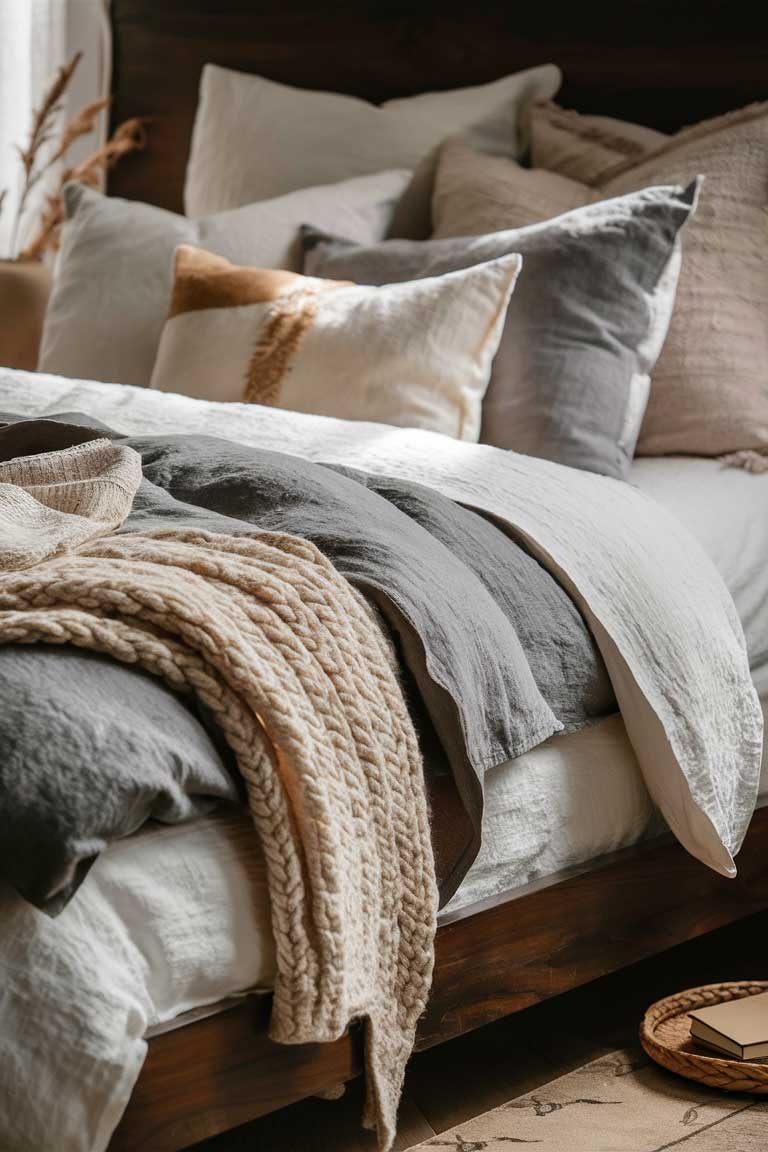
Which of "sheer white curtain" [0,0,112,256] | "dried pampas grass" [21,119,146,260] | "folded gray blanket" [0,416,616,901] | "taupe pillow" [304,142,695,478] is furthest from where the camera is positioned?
"sheer white curtain" [0,0,112,256]

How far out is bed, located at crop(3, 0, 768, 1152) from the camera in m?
0.91

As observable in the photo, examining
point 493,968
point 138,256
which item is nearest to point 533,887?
point 493,968

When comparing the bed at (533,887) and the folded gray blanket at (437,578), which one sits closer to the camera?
the bed at (533,887)

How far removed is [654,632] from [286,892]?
60 cm

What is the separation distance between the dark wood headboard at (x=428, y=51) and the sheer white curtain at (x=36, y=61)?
39 centimetres

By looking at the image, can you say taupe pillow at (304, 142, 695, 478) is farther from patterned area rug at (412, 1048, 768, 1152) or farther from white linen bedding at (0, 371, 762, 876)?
patterned area rug at (412, 1048, 768, 1152)

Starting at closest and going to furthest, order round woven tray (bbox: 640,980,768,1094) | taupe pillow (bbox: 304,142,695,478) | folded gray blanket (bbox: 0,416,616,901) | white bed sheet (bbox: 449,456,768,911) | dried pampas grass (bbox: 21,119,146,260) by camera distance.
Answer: folded gray blanket (bbox: 0,416,616,901)
white bed sheet (bbox: 449,456,768,911)
round woven tray (bbox: 640,980,768,1094)
taupe pillow (bbox: 304,142,695,478)
dried pampas grass (bbox: 21,119,146,260)

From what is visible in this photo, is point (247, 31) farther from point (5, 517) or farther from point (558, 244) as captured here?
point (5, 517)

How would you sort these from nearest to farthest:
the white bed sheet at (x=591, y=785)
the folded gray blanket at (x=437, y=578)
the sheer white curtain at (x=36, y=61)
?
the folded gray blanket at (x=437, y=578) → the white bed sheet at (x=591, y=785) → the sheer white curtain at (x=36, y=61)

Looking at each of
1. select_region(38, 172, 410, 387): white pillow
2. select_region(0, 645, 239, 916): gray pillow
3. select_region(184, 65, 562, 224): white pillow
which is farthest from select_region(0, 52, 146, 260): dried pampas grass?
select_region(0, 645, 239, 916): gray pillow

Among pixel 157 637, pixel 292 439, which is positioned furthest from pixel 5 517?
pixel 292 439

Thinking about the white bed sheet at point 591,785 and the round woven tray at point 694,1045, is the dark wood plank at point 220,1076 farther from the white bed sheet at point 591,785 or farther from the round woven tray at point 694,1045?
the round woven tray at point 694,1045

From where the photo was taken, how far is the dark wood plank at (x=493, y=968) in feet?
3.07

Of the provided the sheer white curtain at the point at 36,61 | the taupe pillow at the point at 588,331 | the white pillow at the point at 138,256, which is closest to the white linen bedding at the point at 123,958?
the taupe pillow at the point at 588,331
